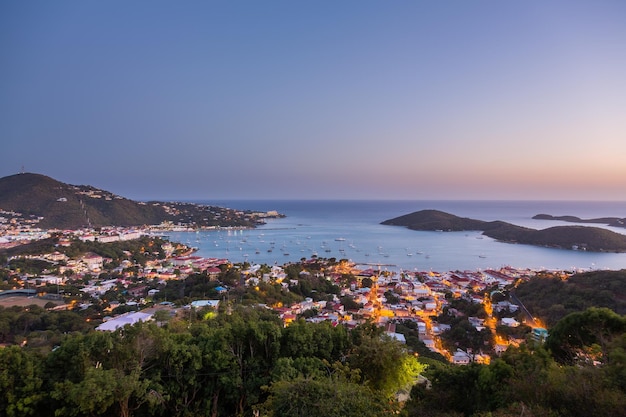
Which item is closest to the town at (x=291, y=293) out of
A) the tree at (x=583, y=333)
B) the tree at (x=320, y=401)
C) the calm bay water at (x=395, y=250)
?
the tree at (x=583, y=333)

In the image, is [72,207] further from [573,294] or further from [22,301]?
[573,294]

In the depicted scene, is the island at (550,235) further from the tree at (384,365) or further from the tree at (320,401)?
the tree at (320,401)

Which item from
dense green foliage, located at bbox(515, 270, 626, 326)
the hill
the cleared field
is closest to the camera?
dense green foliage, located at bbox(515, 270, 626, 326)

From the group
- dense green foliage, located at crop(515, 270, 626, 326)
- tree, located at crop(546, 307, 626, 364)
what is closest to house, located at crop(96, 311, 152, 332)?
tree, located at crop(546, 307, 626, 364)

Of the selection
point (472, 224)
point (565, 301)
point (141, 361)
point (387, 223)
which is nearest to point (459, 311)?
point (565, 301)

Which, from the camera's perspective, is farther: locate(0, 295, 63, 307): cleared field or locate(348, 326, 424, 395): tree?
locate(0, 295, 63, 307): cleared field

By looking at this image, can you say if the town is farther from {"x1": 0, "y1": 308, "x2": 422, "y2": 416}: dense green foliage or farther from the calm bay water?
the calm bay water
